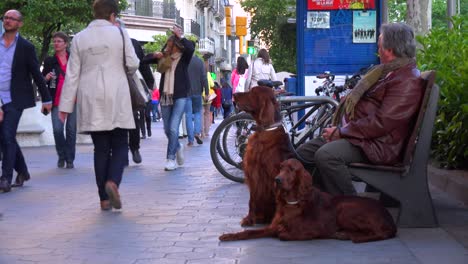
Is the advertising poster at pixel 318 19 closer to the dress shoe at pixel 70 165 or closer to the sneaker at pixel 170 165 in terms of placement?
the sneaker at pixel 170 165

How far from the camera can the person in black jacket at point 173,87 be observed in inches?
468

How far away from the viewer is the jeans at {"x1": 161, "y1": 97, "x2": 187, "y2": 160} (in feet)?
39.2

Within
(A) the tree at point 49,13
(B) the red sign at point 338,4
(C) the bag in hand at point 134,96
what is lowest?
(C) the bag in hand at point 134,96

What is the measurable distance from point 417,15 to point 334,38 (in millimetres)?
4322

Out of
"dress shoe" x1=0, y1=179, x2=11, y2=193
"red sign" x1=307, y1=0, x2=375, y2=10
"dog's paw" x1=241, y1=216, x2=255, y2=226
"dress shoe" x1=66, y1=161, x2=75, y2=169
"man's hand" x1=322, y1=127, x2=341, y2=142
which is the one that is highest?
"red sign" x1=307, y1=0, x2=375, y2=10

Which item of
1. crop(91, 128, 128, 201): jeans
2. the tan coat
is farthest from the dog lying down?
the tan coat

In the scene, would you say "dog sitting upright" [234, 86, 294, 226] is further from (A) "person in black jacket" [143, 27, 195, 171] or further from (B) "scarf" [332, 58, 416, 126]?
(A) "person in black jacket" [143, 27, 195, 171]

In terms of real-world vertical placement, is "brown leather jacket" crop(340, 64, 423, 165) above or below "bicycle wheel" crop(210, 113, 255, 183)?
above

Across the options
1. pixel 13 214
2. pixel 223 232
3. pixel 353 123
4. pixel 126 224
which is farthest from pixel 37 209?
pixel 353 123

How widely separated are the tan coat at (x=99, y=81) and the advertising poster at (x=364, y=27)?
5.56 metres

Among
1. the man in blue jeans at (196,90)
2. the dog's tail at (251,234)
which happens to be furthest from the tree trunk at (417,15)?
the dog's tail at (251,234)

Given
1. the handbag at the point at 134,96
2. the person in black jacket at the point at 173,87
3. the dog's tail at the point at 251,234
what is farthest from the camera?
the person in black jacket at the point at 173,87

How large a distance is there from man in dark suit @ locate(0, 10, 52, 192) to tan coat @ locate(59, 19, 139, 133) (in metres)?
1.82

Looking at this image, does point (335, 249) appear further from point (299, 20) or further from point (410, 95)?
point (299, 20)
